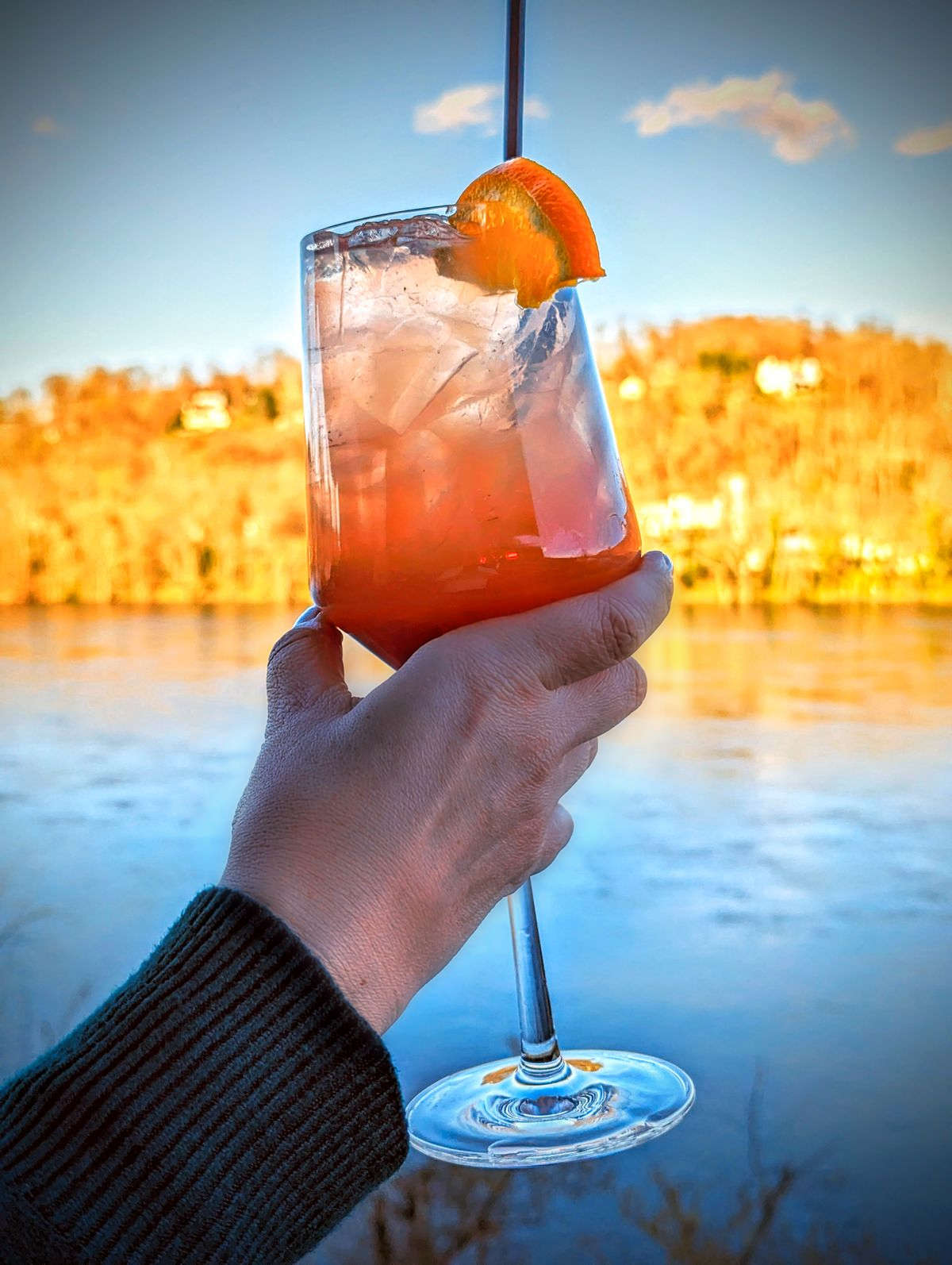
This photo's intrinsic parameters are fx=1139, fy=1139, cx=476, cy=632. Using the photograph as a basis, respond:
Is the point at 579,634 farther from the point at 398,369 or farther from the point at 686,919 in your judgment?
the point at 686,919

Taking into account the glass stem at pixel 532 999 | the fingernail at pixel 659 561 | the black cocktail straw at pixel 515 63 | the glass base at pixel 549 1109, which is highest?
the black cocktail straw at pixel 515 63

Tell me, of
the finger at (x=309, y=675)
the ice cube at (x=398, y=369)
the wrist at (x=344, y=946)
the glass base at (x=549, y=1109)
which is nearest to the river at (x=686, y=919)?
the glass base at (x=549, y=1109)

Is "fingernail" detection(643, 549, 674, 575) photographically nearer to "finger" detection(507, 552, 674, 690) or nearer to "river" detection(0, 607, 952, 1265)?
"finger" detection(507, 552, 674, 690)

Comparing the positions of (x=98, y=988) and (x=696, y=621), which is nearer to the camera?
(x=98, y=988)

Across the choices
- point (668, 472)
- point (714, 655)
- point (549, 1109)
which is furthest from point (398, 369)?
point (668, 472)

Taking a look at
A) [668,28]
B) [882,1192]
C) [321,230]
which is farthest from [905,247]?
[882,1192]

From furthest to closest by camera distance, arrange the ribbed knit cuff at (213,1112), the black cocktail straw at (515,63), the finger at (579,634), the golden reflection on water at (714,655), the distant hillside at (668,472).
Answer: the distant hillside at (668,472), the golden reflection on water at (714,655), the black cocktail straw at (515,63), the finger at (579,634), the ribbed knit cuff at (213,1112)

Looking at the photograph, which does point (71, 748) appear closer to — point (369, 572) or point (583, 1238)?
point (369, 572)

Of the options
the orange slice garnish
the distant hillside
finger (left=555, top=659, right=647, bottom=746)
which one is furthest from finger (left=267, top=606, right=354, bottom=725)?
the distant hillside

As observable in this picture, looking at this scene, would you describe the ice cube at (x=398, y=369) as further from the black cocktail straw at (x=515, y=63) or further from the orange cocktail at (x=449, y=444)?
the black cocktail straw at (x=515, y=63)
